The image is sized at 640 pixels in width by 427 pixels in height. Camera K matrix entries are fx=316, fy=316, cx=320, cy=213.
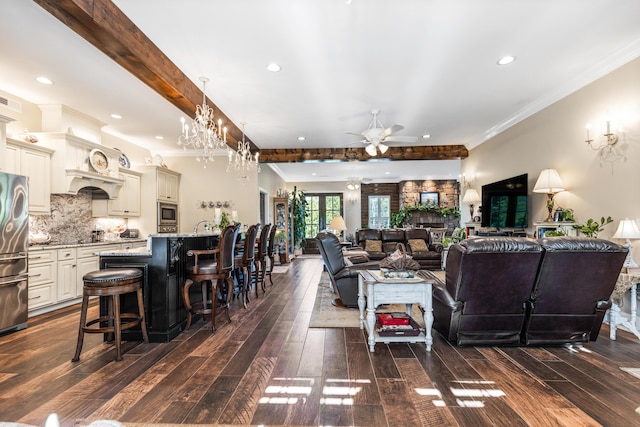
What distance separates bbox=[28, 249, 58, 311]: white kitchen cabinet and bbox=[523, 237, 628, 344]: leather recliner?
5520mm

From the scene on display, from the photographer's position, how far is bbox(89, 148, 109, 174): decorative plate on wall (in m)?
4.95

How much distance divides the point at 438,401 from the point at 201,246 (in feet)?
10.1

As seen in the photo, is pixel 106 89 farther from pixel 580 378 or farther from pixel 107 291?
pixel 580 378

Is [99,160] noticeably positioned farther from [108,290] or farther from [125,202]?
[108,290]

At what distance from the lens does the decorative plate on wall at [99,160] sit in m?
4.95

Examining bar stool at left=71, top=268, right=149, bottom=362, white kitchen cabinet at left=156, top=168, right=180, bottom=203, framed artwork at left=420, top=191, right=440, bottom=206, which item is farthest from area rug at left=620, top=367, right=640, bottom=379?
framed artwork at left=420, top=191, right=440, bottom=206

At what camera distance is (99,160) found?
5.12 m

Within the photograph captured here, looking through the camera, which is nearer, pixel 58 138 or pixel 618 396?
pixel 618 396

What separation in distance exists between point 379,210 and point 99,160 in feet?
32.7

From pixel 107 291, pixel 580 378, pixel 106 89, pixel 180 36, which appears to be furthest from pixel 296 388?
pixel 106 89

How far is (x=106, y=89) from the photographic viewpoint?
13.2 feet

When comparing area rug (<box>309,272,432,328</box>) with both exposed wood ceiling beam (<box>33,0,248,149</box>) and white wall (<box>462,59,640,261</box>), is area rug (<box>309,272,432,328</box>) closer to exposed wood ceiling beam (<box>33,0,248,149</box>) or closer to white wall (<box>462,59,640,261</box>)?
white wall (<box>462,59,640,261</box>)

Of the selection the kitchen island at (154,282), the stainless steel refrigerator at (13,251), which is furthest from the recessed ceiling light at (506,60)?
the stainless steel refrigerator at (13,251)

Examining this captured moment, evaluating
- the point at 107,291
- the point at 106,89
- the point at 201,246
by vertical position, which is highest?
the point at 106,89
